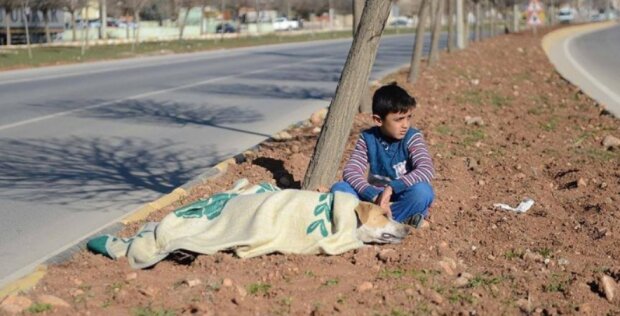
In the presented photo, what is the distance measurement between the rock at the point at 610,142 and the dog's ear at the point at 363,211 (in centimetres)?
614

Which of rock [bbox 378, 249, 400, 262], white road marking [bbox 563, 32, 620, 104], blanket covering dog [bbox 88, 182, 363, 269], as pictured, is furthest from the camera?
white road marking [bbox 563, 32, 620, 104]

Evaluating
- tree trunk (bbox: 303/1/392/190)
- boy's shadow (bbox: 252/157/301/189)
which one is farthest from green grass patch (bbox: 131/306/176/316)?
boy's shadow (bbox: 252/157/301/189)

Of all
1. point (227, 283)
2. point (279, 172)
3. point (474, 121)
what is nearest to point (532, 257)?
point (227, 283)

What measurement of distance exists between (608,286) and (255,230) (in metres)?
1.97

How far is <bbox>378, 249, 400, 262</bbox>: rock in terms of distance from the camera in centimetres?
573

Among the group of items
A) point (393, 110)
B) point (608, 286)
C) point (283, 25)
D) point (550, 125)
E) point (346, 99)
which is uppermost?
point (393, 110)

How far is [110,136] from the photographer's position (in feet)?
45.4

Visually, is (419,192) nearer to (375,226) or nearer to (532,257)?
(375,226)

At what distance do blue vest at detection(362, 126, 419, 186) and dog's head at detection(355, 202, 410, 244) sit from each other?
2.51 feet

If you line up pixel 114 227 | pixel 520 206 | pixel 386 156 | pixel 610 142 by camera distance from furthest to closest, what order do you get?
pixel 610 142 → pixel 520 206 → pixel 114 227 → pixel 386 156

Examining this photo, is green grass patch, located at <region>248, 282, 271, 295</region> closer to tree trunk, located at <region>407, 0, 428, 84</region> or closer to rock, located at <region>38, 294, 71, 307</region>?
rock, located at <region>38, 294, 71, 307</region>

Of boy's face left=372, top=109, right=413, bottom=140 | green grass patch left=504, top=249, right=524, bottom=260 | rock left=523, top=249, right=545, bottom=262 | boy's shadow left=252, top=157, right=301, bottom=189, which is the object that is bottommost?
boy's shadow left=252, top=157, right=301, bottom=189

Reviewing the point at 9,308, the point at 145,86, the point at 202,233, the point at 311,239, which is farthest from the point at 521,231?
the point at 145,86

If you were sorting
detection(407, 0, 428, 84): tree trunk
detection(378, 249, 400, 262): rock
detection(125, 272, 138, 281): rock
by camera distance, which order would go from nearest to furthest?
detection(125, 272, 138, 281): rock < detection(378, 249, 400, 262): rock < detection(407, 0, 428, 84): tree trunk
